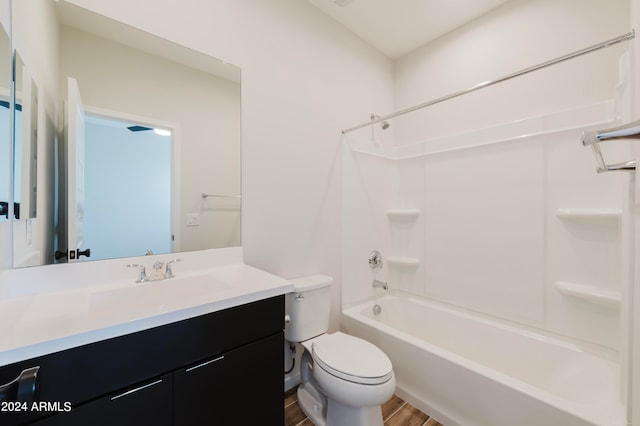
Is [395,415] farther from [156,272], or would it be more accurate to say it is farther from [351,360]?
[156,272]

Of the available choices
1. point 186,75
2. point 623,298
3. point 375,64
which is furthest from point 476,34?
point 186,75

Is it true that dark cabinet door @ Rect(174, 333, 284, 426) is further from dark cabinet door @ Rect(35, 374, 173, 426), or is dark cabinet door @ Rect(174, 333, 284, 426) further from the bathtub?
the bathtub

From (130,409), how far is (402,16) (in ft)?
8.96

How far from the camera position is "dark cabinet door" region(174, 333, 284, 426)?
895mm

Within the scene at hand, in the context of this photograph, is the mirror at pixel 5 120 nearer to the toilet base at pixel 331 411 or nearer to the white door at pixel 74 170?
the white door at pixel 74 170

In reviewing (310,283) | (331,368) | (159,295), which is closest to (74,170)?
(159,295)

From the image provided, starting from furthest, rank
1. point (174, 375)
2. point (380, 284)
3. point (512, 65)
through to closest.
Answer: point (380, 284) → point (512, 65) → point (174, 375)

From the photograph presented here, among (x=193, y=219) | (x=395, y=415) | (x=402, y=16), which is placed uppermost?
(x=402, y=16)

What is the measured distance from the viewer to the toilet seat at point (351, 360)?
124 centimetres

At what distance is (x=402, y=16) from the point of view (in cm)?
202

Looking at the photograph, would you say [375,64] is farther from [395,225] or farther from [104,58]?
[104,58]

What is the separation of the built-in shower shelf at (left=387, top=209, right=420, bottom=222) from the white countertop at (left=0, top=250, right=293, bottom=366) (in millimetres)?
1502

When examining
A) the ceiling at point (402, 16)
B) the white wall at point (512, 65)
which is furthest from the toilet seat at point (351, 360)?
the ceiling at point (402, 16)

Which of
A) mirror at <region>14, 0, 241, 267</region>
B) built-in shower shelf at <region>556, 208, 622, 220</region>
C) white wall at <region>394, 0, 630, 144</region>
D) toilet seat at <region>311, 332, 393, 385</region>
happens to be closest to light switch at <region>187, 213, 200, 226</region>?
mirror at <region>14, 0, 241, 267</region>
